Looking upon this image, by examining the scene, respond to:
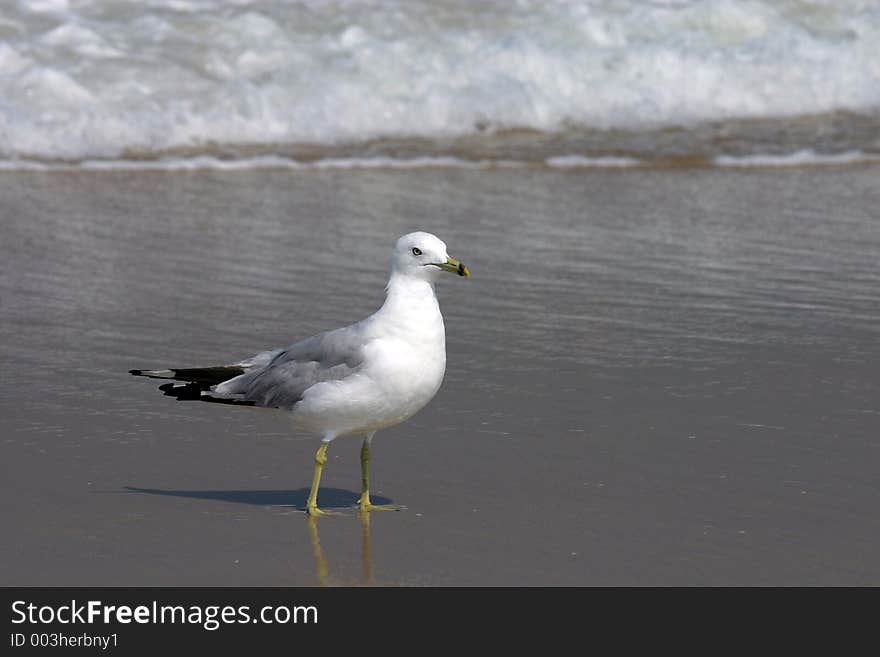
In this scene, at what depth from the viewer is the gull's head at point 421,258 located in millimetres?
4730

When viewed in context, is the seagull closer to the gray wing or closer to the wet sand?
the gray wing

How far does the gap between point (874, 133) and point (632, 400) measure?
899cm

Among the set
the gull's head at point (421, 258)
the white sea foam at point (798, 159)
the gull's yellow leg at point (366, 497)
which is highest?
the white sea foam at point (798, 159)

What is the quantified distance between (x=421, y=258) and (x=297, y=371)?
54 cm

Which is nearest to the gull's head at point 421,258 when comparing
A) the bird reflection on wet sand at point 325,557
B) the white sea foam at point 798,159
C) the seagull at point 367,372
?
the seagull at point 367,372

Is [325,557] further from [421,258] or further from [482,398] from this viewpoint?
[482,398]

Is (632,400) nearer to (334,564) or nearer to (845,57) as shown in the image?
(334,564)

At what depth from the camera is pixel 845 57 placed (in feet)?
50.8

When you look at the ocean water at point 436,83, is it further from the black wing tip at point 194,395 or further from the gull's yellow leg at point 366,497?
the gull's yellow leg at point 366,497

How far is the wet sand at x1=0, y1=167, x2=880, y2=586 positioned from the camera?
4.33 meters

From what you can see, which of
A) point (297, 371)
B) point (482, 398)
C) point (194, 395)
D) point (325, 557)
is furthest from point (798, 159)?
point (325, 557)
